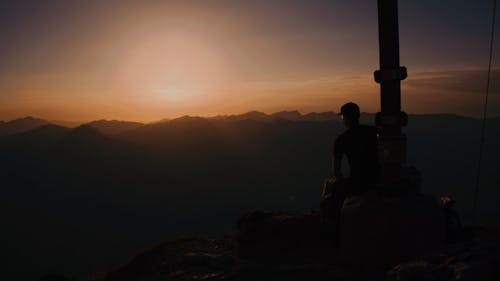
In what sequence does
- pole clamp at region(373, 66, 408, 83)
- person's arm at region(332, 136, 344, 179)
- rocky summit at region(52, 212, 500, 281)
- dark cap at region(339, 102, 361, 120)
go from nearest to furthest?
rocky summit at region(52, 212, 500, 281) → dark cap at region(339, 102, 361, 120) → person's arm at region(332, 136, 344, 179) → pole clamp at region(373, 66, 408, 83)

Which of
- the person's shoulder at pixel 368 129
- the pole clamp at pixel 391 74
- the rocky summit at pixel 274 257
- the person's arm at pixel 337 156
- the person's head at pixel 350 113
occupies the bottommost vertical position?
the rocky summit at pixel 274 257

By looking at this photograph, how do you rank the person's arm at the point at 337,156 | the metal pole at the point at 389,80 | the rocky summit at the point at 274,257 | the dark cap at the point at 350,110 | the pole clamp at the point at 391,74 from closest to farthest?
the rocky summit at the point at 274,257, the dark cap at the point at 350,110, the person's arm at the point at 337,156, the metal pole at the point at 389,80, the pole clamp at the point at 391,74

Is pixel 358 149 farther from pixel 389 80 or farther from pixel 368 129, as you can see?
pixel 389 80

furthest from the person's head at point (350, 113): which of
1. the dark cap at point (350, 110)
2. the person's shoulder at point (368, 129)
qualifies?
the person's shoulder at point (368, 129)

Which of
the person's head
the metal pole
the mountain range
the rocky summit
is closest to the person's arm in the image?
the person's head

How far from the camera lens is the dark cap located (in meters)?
7.63

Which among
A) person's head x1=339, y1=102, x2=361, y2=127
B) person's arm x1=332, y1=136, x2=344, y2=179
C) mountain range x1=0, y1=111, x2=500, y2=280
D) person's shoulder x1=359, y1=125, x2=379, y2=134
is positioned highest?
person's head x1=339, y1=102, x2=361, y2=127

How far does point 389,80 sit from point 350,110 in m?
1.22

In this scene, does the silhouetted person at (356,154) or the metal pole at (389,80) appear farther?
the metal pole at (389,80)

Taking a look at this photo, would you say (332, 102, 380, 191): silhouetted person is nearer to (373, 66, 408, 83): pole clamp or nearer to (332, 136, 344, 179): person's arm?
(332, 136, 344, 179): person's arm

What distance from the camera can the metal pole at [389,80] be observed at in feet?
26.8

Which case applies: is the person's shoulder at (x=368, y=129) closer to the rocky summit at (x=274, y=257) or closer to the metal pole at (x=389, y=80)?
the metal pole at (x=389, y=80)

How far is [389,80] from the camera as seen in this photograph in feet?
27.3

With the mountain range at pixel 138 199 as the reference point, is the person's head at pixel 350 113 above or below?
above
